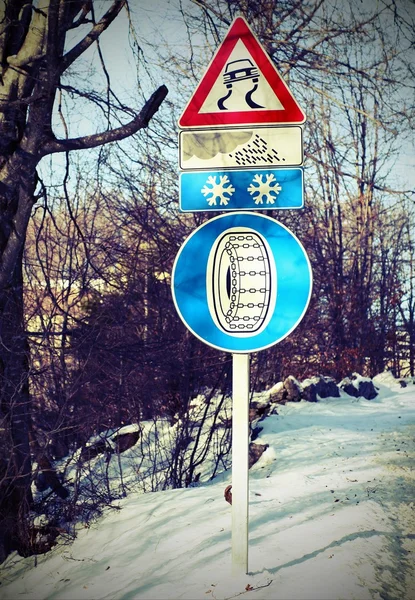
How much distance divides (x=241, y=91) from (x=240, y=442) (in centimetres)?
161

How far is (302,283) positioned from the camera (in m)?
2.62

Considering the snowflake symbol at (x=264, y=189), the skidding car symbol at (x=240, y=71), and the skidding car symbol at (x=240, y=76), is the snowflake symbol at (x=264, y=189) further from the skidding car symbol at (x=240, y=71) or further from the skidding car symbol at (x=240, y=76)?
the skidding car symbol at (x=240, y=71)

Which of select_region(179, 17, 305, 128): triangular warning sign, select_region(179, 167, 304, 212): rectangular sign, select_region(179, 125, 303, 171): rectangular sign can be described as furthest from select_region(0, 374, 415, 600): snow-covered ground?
select_region(179, 17, 305, 128): triangular warning sign

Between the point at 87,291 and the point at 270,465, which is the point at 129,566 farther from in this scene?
the point at 87,291

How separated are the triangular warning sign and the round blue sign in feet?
1.53

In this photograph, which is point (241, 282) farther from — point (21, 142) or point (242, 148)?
point (21, 142)

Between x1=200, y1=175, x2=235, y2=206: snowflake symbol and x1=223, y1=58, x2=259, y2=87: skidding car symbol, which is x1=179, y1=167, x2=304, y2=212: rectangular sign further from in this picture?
x1=223, y1=58, x2=259, y2=87: skidding car symbol

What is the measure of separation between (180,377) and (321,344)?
8.89m

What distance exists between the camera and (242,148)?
8.95 ft

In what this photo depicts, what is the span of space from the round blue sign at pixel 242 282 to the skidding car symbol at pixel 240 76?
523 millimetres

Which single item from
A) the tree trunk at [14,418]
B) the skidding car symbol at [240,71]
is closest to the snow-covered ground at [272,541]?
the tree trunk at [14,418]

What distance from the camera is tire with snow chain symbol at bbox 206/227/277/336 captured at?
2666mm

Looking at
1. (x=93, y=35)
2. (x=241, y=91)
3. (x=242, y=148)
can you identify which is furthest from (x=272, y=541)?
(x=93, y=35)

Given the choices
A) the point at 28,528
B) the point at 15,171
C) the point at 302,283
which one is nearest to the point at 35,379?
the point at 28,528
